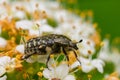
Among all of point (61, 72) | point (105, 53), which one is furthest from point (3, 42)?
point (105, 53)

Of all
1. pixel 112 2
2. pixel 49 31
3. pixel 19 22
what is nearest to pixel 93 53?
pixel 49 31

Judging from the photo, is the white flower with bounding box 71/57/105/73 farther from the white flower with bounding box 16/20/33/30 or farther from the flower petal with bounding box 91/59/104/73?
the white flower with bounding box 16/20/33/30

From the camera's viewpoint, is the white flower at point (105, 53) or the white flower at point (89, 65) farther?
the white flower at point (105, 53)

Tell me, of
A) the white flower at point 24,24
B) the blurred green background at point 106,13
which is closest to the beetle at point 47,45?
the white flower at point 24,24

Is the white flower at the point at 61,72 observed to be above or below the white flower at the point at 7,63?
below

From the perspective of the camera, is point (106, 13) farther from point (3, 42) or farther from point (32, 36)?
point (3, 42)

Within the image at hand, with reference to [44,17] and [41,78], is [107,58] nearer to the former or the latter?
[44,17]

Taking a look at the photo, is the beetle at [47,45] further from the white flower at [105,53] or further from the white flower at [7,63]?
the white flower at [105,53]
